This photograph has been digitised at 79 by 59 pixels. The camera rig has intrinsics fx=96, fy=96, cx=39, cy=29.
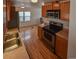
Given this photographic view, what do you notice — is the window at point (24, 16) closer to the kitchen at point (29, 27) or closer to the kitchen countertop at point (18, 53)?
the kitchen at point (29, 27)

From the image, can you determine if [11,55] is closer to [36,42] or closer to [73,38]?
[36,42]

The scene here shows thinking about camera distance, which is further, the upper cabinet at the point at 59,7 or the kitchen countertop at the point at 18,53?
the upper cabinet at the point at 59,7

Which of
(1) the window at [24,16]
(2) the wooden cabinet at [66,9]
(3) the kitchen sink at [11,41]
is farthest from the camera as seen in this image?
(2) the wooden cabinet at [66,9]

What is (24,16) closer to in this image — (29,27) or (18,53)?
(29,27)

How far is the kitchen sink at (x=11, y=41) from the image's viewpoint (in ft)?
2.94

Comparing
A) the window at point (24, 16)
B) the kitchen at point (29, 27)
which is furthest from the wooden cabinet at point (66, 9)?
the window at point (24, 16)

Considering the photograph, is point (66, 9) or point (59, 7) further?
point (59, 7)

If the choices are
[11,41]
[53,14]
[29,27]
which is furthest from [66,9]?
[11,41]

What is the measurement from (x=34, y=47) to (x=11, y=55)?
0.31 metres

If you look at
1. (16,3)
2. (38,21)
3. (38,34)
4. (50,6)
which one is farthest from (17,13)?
(50,6)

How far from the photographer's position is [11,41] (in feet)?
3.18

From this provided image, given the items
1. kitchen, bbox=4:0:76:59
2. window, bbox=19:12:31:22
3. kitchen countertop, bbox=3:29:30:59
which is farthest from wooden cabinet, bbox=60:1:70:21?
kitchen countertop, bbox=3:29:30:59

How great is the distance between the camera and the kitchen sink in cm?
90

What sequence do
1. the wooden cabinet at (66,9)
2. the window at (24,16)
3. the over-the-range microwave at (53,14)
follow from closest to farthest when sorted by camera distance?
1. the window at (24,16)
2. the wooden cabinet at (66,9)
3. the over-the-range microwave at (53,14)
